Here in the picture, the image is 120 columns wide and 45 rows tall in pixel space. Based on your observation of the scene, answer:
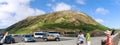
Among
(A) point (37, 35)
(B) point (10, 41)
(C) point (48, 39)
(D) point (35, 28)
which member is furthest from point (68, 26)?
(B) point (10, 41)

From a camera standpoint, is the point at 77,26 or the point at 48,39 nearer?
the point at 48,39

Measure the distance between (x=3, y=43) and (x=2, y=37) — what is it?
0.89 meters

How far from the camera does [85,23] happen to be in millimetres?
197750

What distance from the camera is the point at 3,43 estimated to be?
52156mm

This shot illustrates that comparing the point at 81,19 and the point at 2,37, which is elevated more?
the point at 81,19

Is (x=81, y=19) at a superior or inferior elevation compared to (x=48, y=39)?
superior

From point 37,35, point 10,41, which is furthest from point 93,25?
point 10,41

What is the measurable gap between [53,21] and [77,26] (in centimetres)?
1506

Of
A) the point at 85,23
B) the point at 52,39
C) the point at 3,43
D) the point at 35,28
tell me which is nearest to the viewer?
the point at 3,43

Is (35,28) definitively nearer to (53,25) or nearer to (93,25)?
(53,25)

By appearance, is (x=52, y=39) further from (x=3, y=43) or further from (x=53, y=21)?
(x=53, y=21)

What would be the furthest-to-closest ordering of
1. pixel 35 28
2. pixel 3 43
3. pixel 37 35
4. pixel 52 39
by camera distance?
1. pixel 35 28
2. pixel 37 35
3. pixel 52 39
4. pixel 3 43

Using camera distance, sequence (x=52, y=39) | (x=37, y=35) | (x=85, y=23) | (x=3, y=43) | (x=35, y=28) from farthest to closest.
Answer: (x=85, y=23)
(x=35, y=28)
(x=37, y=35)
(x=52, y=39)
(x=3, y=43)

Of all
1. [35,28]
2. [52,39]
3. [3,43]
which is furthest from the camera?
[35,28]
